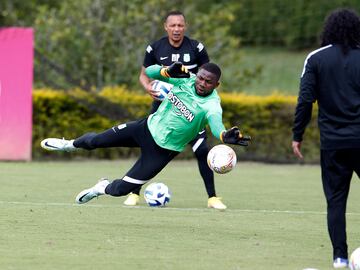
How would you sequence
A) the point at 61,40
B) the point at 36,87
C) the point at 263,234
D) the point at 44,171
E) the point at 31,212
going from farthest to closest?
the point at 61,40
the point at 36,87
the point at 44,171
the point at 31,212
the point at 263,234

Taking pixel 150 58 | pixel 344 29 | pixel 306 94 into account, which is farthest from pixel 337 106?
pixel 150 58

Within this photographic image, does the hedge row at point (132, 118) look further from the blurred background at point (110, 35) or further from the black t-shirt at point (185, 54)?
the black t-shirt at point (185, 54)

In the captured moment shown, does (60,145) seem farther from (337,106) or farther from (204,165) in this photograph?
(337,106)

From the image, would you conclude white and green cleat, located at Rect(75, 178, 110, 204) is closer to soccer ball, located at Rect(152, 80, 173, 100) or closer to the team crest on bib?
soccer ball, located at Rect(152, 80, 173, 100)

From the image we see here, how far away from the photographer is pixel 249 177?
Result: 1639cm

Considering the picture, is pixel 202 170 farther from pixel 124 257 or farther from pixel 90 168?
pixel 90 168

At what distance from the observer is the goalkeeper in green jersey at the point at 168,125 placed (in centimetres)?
990

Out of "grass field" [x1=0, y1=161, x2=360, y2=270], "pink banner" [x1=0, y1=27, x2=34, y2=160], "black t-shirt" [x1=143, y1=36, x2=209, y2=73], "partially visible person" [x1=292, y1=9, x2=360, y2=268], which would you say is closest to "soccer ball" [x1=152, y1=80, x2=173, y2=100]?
"black t-shirt" [x1=143, y1=36, x2=209, y2=73]

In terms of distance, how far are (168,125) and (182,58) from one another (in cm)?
201

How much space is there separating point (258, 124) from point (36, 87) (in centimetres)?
510

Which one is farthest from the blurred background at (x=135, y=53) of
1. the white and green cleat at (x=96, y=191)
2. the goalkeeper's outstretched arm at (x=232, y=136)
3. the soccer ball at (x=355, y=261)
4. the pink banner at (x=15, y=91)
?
the soccer ball at (x=355, y=261)

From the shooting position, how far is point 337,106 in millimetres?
7766

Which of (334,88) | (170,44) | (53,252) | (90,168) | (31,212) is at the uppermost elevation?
(334,88)

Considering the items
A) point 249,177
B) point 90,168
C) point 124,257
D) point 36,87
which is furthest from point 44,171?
point 124,257
